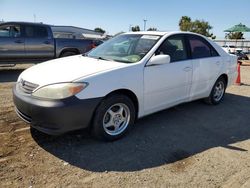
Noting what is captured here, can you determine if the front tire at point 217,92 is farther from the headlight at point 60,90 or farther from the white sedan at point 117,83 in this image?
the headlight at point 60,90

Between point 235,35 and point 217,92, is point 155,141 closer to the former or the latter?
point 217,92

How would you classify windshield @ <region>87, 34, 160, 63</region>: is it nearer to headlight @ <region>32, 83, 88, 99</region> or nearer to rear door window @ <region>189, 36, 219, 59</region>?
rear door window @ <region>189, 36, 219, 59</region>

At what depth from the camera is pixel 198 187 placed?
3135 millimetres

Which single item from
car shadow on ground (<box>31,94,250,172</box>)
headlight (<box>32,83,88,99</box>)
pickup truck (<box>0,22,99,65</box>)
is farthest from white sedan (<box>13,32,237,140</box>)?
pickup truck (<box>0,22,99,65</box>)

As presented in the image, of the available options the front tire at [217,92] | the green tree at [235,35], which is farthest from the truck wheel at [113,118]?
the green tree at [235,35]

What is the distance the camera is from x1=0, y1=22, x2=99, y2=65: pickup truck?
9.27 metres

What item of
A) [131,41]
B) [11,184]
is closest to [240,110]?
[131,41]

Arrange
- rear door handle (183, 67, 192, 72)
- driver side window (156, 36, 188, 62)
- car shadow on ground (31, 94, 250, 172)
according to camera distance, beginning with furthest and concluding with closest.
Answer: rear door handle (183, 67, 192, 72) < driver side window (156, 36, 188, 62) < car shadow on ground (31, 94, 250, 172)

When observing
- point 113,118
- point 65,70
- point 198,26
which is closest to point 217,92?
point 113,118

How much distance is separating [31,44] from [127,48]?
5.98 m

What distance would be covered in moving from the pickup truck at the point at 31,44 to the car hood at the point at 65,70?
560 cm

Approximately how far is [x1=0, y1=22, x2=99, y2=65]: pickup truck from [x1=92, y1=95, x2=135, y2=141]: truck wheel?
260 inches

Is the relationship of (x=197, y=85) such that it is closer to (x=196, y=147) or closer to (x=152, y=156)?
(x=196, y=147)

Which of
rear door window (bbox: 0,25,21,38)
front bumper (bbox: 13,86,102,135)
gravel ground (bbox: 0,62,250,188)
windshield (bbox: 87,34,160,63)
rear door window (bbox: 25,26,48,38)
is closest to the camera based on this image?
gravel ground (bbox: 0,62,250,188)
